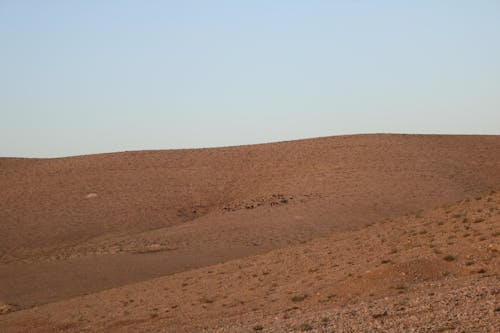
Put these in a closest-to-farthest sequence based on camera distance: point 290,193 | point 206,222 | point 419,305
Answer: point 419,305, point 206,222, point 290,193

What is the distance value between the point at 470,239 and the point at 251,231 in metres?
20.3

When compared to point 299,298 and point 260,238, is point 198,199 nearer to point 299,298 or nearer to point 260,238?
point 260,238

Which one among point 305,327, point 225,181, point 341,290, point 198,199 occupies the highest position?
point 225,181

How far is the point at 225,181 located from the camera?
59.9m

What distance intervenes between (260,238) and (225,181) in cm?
2033

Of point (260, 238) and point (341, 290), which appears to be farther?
point (260, 238)

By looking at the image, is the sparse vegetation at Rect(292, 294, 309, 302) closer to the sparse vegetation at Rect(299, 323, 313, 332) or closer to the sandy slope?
the sandy slope

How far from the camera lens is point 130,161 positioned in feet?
219

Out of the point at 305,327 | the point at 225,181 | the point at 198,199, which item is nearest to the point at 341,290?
the point at 305,327

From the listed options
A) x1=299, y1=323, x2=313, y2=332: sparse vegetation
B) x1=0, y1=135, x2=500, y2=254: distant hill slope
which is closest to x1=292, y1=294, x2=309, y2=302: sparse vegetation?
x1=299, y1=323, x2=313, y2=332: sparse vegetation

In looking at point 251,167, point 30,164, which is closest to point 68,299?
point 251,167

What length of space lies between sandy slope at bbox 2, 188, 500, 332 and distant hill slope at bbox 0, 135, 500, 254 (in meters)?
16.9

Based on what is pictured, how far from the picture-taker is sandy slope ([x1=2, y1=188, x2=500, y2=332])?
1474 cm

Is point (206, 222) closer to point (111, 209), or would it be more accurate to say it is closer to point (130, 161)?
point (111, 209)
